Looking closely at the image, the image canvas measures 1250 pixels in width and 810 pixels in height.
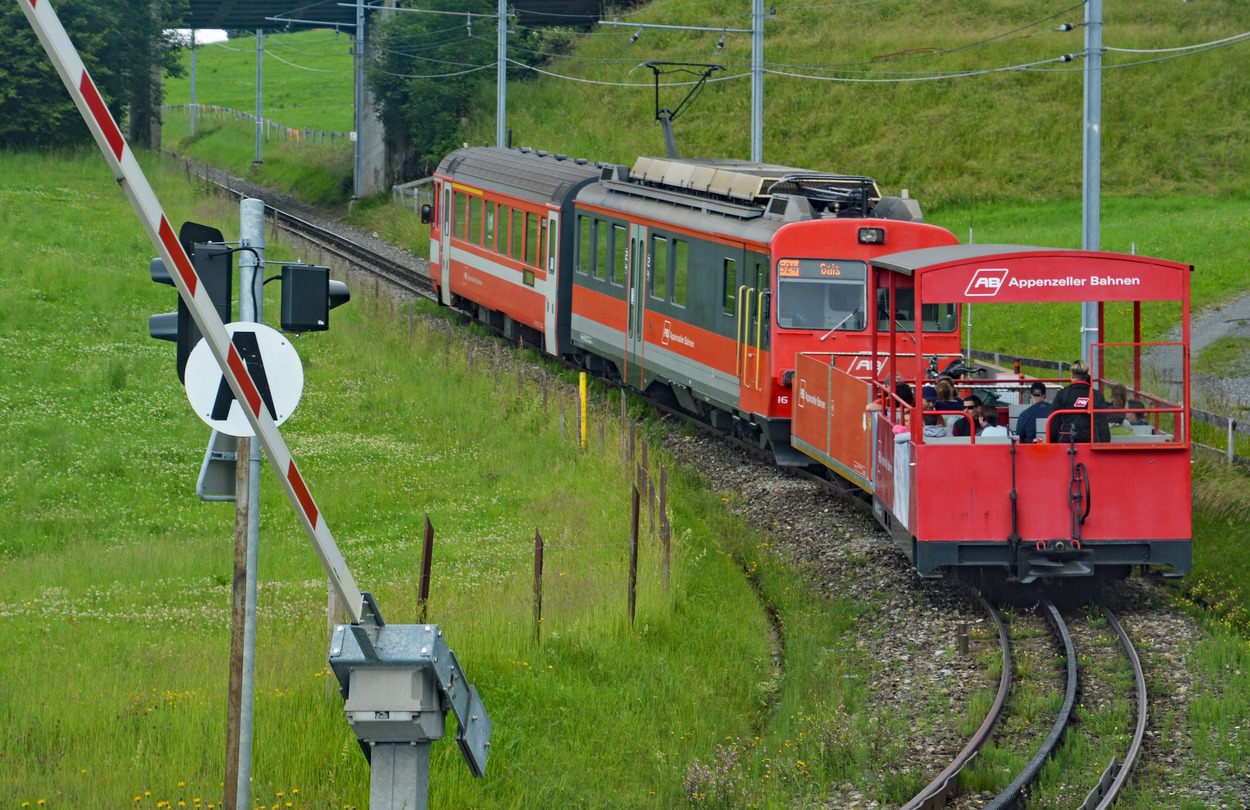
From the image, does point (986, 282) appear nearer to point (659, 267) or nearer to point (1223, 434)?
point (1223, 434)

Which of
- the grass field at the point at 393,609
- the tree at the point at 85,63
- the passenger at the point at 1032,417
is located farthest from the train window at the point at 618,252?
the tree at the point at 85,63

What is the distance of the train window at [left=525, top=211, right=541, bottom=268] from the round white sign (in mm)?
19872

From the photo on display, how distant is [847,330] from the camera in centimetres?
1808

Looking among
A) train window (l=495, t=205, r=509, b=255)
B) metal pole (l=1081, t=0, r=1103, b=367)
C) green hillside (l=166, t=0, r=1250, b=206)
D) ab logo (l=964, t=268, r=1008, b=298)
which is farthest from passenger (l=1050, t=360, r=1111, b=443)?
green hillside (l=166, t=0, r=1250, b=206)

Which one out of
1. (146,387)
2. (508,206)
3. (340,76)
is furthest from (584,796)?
(340,76)

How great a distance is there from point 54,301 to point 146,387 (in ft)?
23.3

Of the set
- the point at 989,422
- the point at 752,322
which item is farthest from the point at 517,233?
the point at 989,422

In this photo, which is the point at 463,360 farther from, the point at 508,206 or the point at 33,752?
the point at 33,752

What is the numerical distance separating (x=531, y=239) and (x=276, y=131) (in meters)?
52.4

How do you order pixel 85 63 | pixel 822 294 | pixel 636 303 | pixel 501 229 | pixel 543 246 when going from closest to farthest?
1. pixel 822 294
2. pixel 636 303
3. pixel 543 246
4. pixel 501 229
5. pixel 85 63

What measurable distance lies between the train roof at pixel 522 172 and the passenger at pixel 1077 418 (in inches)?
511

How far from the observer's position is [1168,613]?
13320 millimetres

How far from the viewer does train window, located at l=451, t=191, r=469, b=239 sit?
3092cm

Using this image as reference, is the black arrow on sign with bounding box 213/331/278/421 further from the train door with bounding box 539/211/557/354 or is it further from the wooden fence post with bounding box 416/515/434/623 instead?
the train door with bounding box 539/211/557/354
